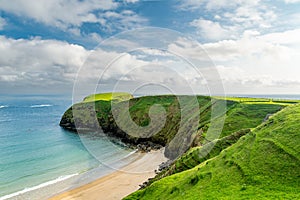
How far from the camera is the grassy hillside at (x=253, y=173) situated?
53.7ft

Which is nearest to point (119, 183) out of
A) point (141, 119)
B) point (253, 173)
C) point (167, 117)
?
point (253, 173)

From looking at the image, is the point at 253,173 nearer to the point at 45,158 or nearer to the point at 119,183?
the point at 119,183

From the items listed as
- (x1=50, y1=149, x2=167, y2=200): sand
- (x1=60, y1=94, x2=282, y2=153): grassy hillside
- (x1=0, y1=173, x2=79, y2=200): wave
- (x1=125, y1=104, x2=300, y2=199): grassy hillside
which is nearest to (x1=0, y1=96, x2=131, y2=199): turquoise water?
(x1=0, y1=173, x2=79, y2=200): wave

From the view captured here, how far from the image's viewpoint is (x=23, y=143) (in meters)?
84.8

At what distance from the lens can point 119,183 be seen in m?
46.7

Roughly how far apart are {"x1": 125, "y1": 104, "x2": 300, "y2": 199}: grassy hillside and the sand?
19.7 metres

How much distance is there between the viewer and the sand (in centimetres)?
4138

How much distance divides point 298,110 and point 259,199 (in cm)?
1469

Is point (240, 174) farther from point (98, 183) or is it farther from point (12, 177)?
point (12, 177)

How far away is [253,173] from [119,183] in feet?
109

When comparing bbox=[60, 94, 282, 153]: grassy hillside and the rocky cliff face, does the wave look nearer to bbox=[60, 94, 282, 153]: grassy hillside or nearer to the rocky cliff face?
bbox=[60, 94, 282, 153]: grassy hillside

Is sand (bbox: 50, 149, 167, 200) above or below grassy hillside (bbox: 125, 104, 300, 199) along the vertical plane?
below

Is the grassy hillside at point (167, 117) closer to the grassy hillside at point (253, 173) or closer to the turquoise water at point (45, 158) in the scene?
the turquoise water at point (45, 158)

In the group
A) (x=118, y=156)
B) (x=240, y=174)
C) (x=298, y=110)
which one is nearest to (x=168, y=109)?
(x=118, y=156)
